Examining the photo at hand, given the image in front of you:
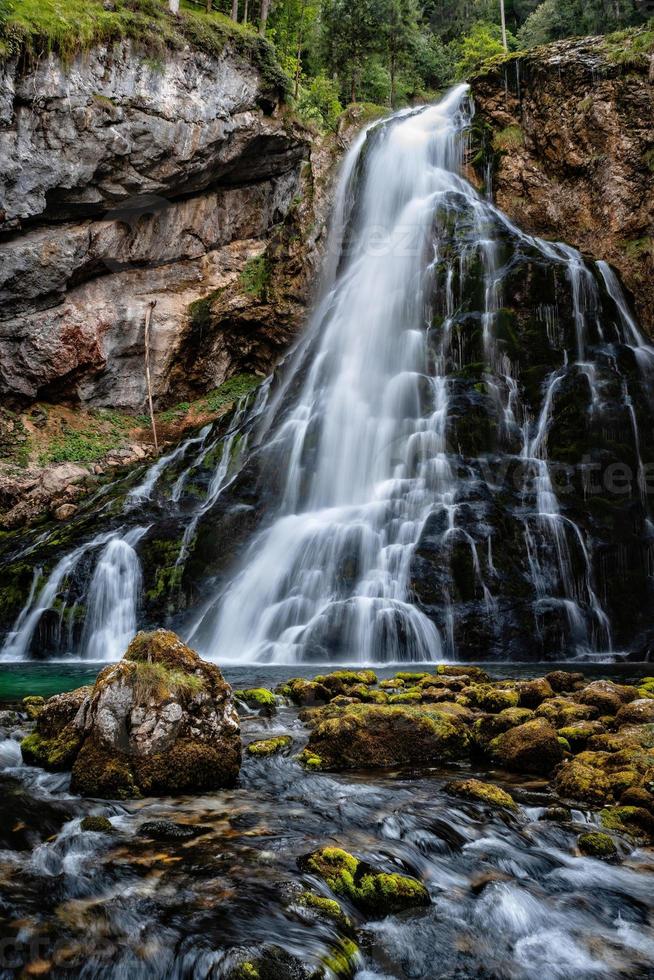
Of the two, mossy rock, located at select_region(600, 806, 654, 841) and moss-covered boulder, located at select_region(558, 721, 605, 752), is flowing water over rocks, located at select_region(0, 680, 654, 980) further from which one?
moss-covered boulder, located at select_region(558, 721, 605, 752)

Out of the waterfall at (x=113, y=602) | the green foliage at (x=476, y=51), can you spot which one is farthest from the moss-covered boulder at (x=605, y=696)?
the green foliage at (x=476, y=51)

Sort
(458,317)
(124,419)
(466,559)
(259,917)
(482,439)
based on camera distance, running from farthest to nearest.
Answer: (124,419), (458,317), (482,439), (466,559), (259,917)

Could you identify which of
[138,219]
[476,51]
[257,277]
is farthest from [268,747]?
[476,51]

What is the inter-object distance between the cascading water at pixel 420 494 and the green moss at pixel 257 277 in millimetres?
4359

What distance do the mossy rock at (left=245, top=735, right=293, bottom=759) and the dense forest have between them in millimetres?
27786

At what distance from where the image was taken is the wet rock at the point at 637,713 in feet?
21.3

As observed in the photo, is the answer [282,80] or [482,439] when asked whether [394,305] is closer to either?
[482,439]

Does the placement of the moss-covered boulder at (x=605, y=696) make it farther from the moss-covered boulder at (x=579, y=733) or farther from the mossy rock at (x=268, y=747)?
the mossy rock at (x=268, y=747)

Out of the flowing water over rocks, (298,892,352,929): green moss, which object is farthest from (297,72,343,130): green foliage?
(298,892,352,929): green moss

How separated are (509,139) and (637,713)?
24039 mm

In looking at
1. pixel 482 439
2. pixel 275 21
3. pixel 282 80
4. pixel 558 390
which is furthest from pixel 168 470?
pixel 275 21

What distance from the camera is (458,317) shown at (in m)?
19.4

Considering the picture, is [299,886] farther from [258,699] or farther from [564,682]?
[564,682]

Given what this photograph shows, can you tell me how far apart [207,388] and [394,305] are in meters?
8.52
